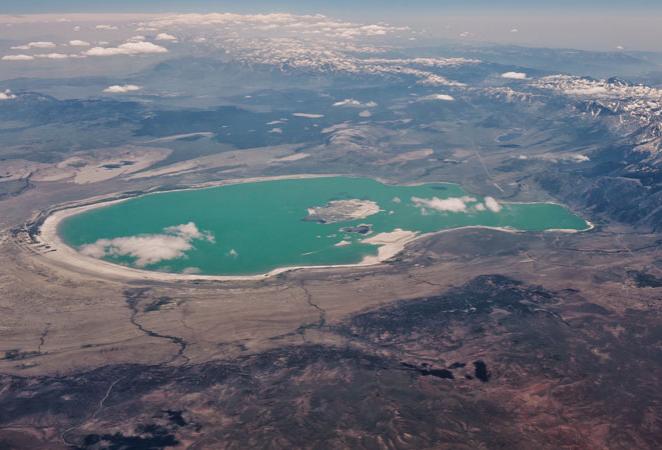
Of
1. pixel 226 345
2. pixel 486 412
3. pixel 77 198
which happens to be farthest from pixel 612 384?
pixel 77 198

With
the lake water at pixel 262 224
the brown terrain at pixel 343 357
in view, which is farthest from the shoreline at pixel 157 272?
the brown terrain at pixel 343 357

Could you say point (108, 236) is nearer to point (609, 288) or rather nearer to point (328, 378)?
point (328, 378)

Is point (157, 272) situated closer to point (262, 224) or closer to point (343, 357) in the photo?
point (262, 224)

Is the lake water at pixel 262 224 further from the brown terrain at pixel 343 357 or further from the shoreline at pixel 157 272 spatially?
the brown terrain at pixel 343 357

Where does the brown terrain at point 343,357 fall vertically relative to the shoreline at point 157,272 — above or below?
above

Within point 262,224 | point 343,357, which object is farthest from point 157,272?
point 343,357

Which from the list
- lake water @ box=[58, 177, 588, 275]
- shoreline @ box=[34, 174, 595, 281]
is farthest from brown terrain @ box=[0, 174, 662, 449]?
lake water @ box=[58, 177, 588, 275]

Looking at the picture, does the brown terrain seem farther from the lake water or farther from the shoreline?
the lake water

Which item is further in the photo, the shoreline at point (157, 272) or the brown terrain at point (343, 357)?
the shoreline at point (157, 272)

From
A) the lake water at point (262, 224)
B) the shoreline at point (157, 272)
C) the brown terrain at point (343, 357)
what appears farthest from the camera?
the lake water at point (262, 224)

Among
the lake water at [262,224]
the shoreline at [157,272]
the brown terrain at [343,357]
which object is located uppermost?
the brown terrain at [343,357]
